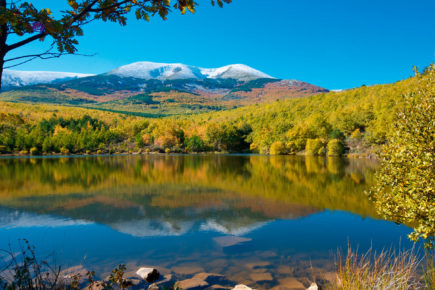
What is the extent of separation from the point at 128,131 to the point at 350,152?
76179 mm

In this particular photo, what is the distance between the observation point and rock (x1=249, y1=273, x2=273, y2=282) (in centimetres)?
676

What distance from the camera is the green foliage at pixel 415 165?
5734 mm

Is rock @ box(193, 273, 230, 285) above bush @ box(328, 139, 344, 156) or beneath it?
beneath

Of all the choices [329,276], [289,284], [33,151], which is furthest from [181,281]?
[33,151]

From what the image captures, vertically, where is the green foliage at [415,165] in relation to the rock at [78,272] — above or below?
above

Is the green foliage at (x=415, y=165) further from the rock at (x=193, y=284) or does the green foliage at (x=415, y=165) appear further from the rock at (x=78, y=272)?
the rock at (x=78, y=272)

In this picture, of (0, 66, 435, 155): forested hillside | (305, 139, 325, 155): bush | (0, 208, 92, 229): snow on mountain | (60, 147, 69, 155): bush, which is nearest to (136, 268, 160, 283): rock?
(0, 208, 92, 229): snow on mountain

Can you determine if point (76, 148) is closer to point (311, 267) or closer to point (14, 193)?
point (14, 193)

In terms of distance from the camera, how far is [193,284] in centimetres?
648

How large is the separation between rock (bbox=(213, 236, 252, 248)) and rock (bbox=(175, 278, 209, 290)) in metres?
2.54

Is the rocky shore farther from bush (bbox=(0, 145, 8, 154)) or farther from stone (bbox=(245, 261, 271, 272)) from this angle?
bush (bbox=(0, 145, 8, 154))

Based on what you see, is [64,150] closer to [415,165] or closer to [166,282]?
[166,282]

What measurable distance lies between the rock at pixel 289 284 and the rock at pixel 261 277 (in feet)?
1.00

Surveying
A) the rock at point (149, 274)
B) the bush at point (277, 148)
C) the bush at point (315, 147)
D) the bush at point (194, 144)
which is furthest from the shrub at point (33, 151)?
the rock at point (149, 274)
